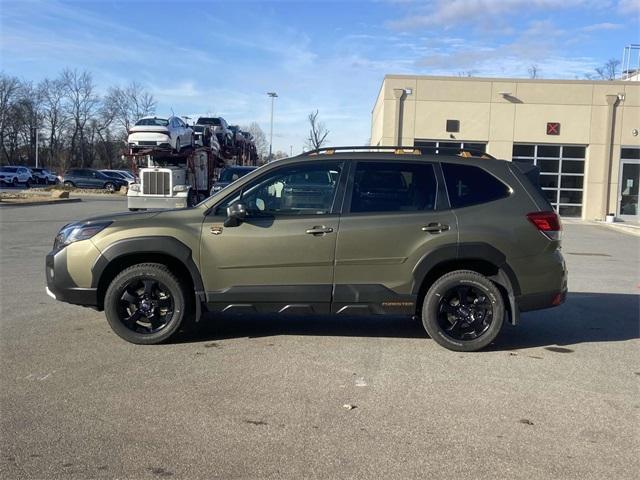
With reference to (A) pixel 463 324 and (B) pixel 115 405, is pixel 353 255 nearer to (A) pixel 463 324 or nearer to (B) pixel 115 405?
(A) pixel 463 324

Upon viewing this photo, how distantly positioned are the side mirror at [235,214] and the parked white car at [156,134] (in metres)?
18.3

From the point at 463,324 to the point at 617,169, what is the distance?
963 inches

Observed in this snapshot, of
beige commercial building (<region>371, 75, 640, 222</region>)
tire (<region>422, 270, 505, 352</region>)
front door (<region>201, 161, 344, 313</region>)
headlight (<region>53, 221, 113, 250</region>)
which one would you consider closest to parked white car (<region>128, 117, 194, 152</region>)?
beige commercial building (<region>371, 75, 640, 222</region>)

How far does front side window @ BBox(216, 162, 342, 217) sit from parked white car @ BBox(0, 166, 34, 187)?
52.7 meters

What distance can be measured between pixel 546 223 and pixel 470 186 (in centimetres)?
79

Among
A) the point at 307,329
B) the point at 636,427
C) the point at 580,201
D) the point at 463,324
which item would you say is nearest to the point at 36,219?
the point at 307,329

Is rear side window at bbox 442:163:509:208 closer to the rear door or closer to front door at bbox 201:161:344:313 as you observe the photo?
the rear door

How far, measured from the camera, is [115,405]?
433 centimetres

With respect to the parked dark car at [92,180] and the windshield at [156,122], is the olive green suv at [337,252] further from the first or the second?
the parked dark car at [92,180]

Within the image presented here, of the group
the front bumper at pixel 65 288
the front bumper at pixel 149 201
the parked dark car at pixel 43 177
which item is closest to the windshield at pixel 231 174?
the front bumper at pixel 149 201

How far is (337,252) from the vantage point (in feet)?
18.5

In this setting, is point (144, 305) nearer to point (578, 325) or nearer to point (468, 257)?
point (468, 257)

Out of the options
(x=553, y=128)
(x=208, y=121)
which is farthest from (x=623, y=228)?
(x=208, y=121)

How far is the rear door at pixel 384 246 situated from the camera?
565 cm
